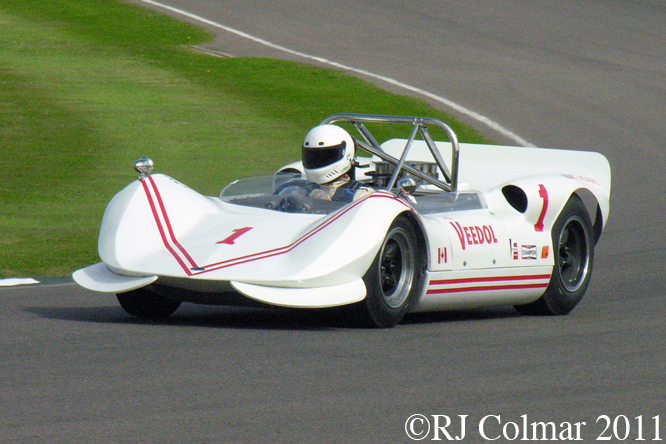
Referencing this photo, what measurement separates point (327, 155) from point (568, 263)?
6.07 ft

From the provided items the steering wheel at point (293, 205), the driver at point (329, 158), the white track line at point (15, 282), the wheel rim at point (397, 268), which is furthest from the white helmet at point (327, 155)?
the white track line at point (15, 282)

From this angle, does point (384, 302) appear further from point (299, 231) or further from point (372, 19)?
point (372, 19)

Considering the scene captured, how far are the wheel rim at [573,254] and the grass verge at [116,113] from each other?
3.95 m

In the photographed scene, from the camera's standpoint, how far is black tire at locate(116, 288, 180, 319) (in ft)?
22.9

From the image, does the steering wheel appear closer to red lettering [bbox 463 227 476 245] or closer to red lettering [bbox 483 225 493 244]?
red lettering [bbox 463 227 476 245]

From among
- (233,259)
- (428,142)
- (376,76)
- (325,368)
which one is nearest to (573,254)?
(428,142)

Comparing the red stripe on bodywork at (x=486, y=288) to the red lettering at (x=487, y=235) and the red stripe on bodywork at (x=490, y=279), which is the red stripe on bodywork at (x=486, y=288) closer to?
the red stripe on bodywork at (x=490, y=279)

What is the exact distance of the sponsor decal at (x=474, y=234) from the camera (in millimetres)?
7160

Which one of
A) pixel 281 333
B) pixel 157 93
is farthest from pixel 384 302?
pixel 157 93

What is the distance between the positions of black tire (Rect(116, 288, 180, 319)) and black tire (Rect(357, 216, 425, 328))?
1309 mm

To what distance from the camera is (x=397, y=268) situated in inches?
267

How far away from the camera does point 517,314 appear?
314 inches

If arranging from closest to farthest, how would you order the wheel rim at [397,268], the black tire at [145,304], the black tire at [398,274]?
1. the black tire at [398,274]
2. the wheel rim at [397,268]
3. the black tire at [145,304]

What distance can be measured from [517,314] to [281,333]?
2201 millimetres
